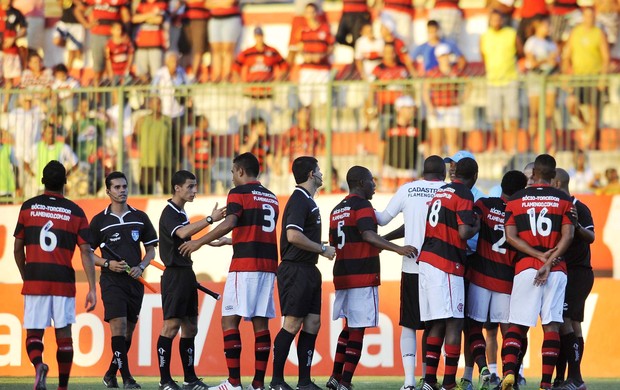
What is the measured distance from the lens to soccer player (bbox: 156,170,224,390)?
1267cm

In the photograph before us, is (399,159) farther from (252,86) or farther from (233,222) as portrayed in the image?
(233,222)

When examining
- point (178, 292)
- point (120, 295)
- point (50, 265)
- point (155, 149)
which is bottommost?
point (120, 295)

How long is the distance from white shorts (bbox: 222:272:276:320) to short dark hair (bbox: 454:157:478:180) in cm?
202

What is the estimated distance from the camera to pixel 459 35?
20.2 m

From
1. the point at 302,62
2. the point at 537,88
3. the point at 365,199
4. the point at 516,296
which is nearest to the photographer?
the point at 516,296

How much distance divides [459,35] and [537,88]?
3.36 metres

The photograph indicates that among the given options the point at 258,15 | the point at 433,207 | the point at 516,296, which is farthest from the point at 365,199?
the point at 258,15

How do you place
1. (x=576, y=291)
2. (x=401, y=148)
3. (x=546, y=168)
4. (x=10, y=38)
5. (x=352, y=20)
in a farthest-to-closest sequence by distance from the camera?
(x=10, y=38), (x=352, y=20), (x=401, y=148), (x=576, y=291), (x=546, y=168)

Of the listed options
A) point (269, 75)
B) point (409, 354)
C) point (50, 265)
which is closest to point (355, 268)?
point (409, 354)

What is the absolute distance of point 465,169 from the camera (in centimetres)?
1205

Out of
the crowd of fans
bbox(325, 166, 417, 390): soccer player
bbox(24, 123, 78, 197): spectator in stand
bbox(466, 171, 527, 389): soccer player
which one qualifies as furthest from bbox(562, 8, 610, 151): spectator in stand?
bbox(325, 166, 417, 390): soccer player

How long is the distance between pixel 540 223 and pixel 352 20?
9035 millimetres

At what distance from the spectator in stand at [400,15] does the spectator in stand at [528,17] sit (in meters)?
1.76

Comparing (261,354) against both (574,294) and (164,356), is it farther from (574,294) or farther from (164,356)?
(574,294)
